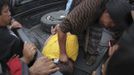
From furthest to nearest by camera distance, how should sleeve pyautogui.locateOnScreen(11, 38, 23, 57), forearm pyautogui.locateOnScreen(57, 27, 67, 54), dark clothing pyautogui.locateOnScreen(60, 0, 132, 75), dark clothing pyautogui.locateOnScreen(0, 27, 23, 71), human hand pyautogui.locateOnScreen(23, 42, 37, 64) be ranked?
forearm pyautogui.locateOnScreen(57, 27, 67, 54) → dark clothing pyautogui.locateOnScreen(60, 0, 132, 75) → human hand pyautogui.locateOnScreen(23, 42, 37, 64) → sleeve pyautogui.locateOnScreen(11, 38, 23, 57) → dark clothing pyautogui.locateOnScreen(0, 27, 23, 71)

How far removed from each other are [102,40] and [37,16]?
1332 mm

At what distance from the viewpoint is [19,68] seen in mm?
1926

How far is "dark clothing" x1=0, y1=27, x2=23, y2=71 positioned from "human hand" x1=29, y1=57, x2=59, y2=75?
0.16 m

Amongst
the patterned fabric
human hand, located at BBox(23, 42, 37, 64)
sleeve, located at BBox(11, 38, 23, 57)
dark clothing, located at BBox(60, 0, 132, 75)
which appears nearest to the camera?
sleeve, located at BBox(11, 38, 23, 57)

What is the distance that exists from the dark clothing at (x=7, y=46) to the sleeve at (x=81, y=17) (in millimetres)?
705

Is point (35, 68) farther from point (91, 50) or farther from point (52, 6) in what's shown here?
point (52, 6)

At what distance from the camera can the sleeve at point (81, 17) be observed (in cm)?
266

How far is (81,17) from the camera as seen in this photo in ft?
9.01

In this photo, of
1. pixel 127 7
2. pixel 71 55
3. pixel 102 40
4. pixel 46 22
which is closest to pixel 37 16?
pixel 46 22

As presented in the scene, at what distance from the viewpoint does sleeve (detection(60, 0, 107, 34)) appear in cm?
266

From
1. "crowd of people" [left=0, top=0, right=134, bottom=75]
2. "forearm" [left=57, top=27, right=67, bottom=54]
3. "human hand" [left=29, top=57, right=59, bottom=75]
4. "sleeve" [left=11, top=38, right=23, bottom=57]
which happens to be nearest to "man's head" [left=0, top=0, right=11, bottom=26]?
"crowd of people" [left=0, top=0, right=134, bottom=75]

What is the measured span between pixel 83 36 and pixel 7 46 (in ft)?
3.79

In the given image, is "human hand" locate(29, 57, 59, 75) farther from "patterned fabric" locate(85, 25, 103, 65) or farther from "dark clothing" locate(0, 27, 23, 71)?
"patterned fabric" locate(85, 25, 103, 65)

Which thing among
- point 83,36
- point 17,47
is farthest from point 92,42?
point 17,47
